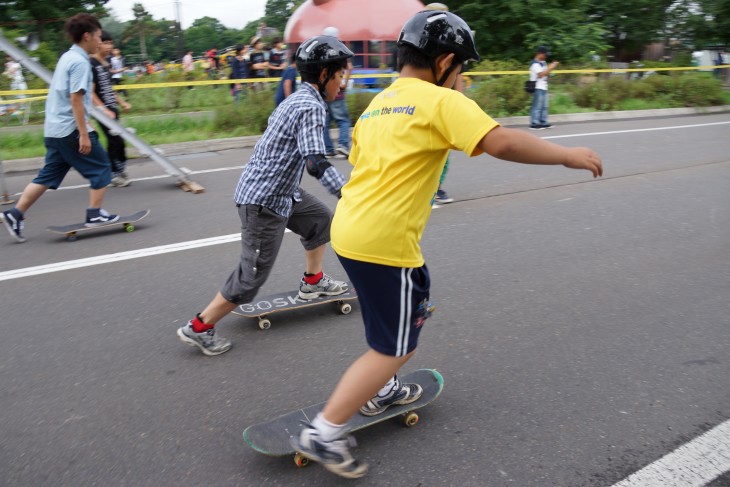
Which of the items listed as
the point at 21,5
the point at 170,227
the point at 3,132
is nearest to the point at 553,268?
the point at 170,227

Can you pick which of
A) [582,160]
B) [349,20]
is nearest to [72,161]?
[582,160]

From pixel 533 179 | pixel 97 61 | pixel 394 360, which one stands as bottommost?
pixel 533 179

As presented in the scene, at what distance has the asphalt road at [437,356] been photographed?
2.82 metres

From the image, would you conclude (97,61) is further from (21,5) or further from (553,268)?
(21,5)

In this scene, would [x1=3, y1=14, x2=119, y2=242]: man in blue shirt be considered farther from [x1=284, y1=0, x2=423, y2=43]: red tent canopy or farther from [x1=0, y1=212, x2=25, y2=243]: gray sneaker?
[x1=284, y1=0, x2=423, y2=43]: red tent canopy

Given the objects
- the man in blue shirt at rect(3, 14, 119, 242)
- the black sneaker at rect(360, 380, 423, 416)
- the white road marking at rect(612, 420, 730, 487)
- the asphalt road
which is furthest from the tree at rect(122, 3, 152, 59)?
the white road marking at rect(612, 420, 730, 487)

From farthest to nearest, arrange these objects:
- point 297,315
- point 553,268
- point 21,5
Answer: point 21,5 → point 553,268 → point 297,315

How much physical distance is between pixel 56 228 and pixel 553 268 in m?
4.71

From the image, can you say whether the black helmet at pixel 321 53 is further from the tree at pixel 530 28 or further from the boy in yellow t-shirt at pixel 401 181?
the tree at pixel 530 28

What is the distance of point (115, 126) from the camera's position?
795cm

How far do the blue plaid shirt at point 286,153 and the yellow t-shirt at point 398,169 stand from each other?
866mm

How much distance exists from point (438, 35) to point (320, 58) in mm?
1261

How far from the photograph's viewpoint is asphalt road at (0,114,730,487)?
2.82 metres

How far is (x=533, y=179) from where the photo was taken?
8672mm
